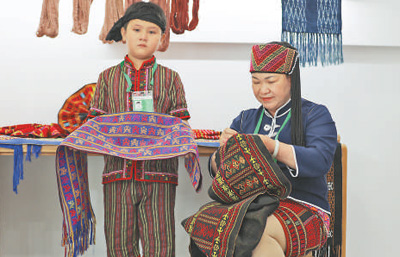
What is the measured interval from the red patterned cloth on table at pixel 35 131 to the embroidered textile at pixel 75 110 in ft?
0.17

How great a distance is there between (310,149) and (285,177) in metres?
0.17

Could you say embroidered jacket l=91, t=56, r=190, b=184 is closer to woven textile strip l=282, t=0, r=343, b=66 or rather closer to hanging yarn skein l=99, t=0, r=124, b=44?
hanging yarn skein l=99, t=0, r=124, b=44

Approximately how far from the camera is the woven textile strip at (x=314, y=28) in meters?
3.10

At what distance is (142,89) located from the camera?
2.49 m

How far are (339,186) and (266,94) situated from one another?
1027mm

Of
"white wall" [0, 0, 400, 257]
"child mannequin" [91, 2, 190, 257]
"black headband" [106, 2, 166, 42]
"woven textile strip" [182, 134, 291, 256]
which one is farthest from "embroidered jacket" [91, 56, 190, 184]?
"white wall" [0, 0, 400, 257]

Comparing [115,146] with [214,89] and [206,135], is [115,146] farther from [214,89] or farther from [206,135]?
[214,89]

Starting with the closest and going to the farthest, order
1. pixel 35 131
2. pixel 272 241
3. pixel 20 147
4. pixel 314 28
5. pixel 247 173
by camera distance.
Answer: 1. pixel 272 241
2. pixel 247 173
3. pixel 20 147
4. pixel 35 131
5. pixel 314 28

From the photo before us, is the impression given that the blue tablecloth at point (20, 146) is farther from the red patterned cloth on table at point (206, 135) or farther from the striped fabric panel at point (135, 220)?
the striped fabric panel at point (135, 220)

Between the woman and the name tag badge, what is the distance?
44 centimetres

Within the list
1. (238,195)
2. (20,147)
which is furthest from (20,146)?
(238,195)

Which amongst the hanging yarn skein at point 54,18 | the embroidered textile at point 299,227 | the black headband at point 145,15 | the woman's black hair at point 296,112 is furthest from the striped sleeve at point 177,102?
the hanging yarn skein at point 54,18

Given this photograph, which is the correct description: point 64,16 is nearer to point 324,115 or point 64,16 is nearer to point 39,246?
point 39,246

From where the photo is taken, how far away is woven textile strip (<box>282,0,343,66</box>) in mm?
3104
